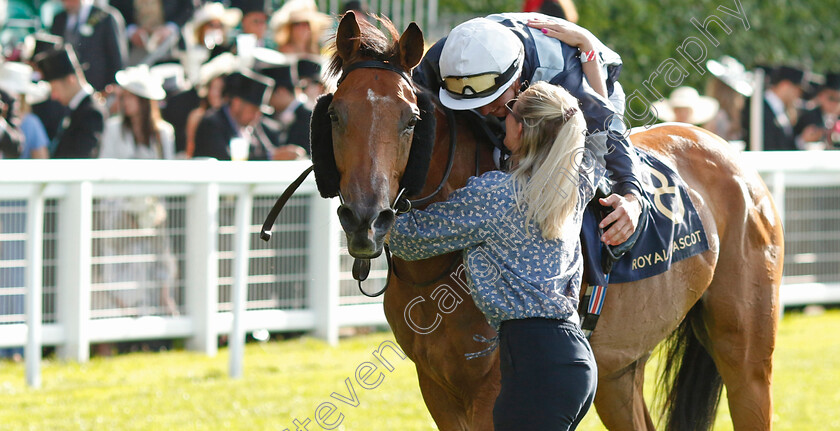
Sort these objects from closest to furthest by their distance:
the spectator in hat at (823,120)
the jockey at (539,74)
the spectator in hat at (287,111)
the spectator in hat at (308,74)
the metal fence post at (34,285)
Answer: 1. the jockey at (539,74)
2. the metal fence post at (34,285)
3. the spectator in hat at (287,111)
4. the spectator in hat at (308,74)
5. the spectator in hat at (823,120)

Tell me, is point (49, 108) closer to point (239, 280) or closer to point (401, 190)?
point (239, 280)

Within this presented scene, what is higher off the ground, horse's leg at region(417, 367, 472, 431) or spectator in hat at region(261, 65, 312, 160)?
horse's leg at region(417, 367, 472, 431)

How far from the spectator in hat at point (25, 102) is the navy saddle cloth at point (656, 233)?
447 centimetres

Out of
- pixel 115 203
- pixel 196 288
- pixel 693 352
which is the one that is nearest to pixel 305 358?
pixel 196 288

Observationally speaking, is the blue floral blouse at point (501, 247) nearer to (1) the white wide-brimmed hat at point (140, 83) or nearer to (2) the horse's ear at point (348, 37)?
(2) the horse's ear at point (348, 37)

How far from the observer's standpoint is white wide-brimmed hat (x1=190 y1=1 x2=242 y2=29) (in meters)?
8.30

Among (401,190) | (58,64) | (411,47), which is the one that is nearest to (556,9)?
(411,47)

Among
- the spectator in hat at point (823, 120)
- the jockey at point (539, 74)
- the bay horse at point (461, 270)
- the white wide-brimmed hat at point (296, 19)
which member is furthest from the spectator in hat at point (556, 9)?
the spectator in hat at point (823, 120)

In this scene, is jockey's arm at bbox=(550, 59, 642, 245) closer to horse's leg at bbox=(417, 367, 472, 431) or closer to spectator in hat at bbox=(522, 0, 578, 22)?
horse's leg at bbox=(417, 367, 472, 431)

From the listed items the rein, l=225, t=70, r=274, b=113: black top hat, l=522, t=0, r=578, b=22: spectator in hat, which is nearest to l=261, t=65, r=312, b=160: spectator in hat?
l=225, t=70, r=274, b=113: black top hat

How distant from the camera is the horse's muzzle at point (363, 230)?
2605 millimetres

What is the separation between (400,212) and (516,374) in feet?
1.70

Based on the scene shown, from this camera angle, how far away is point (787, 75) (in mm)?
10422

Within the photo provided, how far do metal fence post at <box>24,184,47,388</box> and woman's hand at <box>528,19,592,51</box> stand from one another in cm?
325
